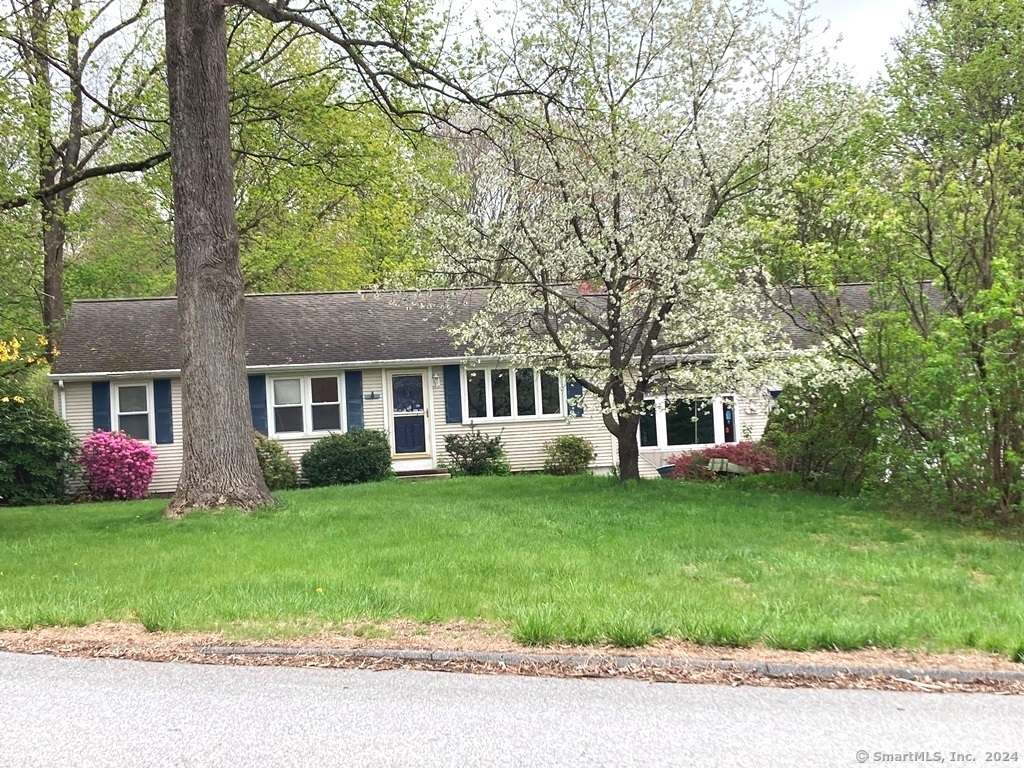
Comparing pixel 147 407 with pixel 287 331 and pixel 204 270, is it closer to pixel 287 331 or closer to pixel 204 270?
pixel 287 331

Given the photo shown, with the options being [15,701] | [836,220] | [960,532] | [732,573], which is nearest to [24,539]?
[15,701]

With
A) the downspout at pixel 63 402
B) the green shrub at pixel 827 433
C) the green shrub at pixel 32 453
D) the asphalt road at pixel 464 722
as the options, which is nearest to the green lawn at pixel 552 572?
the asphalt road at pixel 464 722

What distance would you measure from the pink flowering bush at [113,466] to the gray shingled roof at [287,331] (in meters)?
1.95

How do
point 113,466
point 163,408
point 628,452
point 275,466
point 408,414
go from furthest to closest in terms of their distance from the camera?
1. point 408,414
2. point 163,408
3. point 275,466
4. point 113,466
5. point 628,452

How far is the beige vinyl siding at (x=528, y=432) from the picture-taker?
19.1m

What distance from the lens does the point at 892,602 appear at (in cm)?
622

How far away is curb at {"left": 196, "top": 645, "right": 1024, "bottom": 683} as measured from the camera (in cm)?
464

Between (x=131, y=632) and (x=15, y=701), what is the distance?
1180mm

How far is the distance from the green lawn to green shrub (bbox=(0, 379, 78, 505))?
15.5 feet

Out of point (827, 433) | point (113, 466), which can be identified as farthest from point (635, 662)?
point (113, 466)

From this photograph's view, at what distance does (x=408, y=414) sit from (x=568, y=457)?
4015 millimetres

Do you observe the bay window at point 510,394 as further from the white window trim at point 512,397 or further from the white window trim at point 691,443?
the white window trim at point 691,443

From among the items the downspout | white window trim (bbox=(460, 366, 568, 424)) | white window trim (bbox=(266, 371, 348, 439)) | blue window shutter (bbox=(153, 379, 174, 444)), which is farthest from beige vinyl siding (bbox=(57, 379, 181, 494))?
white window trim (bbox=(460, 366, 568, 424))

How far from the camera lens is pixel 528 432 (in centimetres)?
1933
